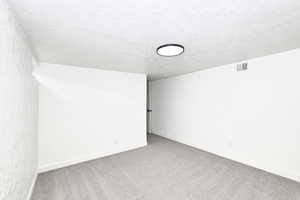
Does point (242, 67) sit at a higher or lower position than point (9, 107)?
higher

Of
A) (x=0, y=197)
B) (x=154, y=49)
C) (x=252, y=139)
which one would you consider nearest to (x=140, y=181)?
(x=0, y=197)

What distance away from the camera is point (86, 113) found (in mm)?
3096

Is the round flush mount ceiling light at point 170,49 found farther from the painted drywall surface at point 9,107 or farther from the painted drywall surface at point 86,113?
the painted drywall surface at point 86,113

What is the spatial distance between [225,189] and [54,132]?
3.33 m

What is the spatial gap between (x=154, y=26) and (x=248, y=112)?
2635 millimetres

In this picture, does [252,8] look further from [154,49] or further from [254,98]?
[254,98]

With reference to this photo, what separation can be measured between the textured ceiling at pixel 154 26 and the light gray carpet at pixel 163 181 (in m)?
2.21

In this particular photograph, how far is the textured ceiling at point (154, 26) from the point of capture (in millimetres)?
1175

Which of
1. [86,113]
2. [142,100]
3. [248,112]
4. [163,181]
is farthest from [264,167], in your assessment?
[86,113]

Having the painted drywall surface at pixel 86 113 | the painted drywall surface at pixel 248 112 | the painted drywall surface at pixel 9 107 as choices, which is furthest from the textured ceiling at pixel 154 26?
the painted drywall surface at pixel 86 113

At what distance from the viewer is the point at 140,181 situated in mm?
2201

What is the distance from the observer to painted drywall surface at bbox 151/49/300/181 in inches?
88.3

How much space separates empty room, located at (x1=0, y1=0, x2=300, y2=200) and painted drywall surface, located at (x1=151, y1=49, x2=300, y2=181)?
2 centimetres

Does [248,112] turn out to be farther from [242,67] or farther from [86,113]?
[86,113]
